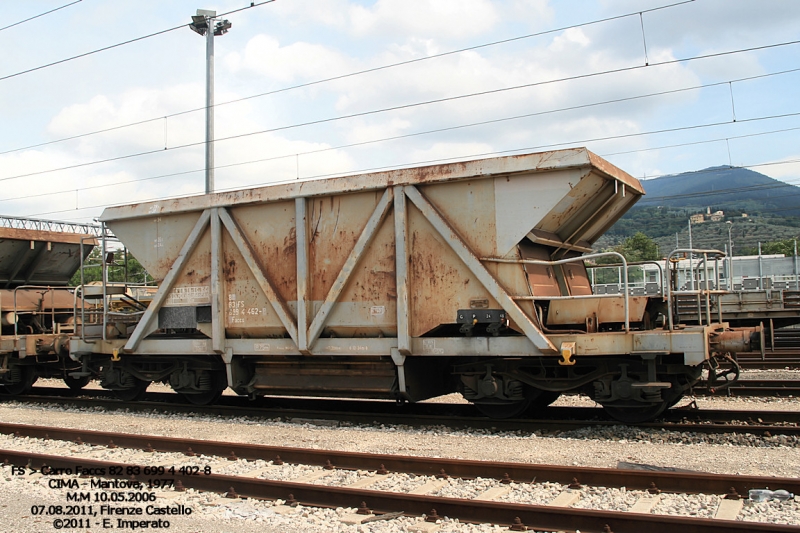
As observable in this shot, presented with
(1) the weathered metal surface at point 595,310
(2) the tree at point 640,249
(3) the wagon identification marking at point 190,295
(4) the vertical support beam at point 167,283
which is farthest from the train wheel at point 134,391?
(2) the tree at point 640,249

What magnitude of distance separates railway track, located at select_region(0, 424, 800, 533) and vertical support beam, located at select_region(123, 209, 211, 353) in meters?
3.34

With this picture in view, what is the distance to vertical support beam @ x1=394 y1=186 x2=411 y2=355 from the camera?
8938 millimetres

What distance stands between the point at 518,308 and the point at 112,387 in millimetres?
7830

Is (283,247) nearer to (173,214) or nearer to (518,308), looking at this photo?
(173,214)

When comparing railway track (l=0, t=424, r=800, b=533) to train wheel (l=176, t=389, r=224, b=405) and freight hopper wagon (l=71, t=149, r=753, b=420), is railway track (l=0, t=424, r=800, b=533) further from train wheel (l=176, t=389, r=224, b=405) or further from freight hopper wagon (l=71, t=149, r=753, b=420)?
train wheel (l=176, t=389, r=224, b=405)

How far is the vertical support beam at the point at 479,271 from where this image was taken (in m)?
8.16

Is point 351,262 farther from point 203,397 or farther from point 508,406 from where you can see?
point 203,397

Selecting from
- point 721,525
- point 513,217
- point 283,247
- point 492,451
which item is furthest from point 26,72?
point 721,525

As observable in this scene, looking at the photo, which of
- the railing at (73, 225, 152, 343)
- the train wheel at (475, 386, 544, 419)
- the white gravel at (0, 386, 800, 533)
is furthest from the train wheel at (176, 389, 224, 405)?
the train wheel at (475, 386, 544, 419)

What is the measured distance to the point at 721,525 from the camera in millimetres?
4438

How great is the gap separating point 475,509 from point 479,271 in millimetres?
3825

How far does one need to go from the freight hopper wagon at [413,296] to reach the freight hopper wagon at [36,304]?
85.2 inches

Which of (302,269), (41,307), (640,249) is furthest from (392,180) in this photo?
(640,249)

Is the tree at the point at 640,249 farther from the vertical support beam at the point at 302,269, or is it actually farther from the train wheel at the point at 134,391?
the vertical support beam at the point at 302,269
